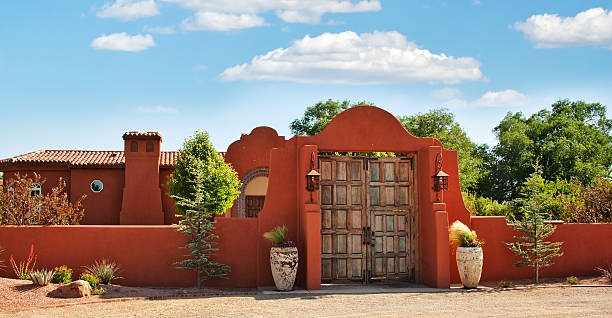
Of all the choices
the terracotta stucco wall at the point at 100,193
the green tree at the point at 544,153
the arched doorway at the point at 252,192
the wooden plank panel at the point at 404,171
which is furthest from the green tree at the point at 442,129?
the wooden plank panel at the point at 404,171

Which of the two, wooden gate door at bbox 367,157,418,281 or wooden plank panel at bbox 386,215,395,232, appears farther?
wooden plank panel at bbox 386,215,395,232

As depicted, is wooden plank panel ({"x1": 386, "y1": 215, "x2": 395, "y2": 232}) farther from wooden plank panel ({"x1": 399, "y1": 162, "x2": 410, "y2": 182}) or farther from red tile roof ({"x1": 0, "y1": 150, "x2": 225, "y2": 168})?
red tile roof ({"x1": 0, "y1": 150, "x2": 225, "y2": 168})

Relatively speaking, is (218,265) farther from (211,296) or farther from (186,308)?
(186,308)

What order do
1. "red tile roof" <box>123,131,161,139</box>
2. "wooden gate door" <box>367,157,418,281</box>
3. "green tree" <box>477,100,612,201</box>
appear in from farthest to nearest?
"green tree" <box>477,100,612,201</box>
"red tile roof" <box>123,131,161,139</box>
"wooden gate door" <box>367,157,418,281</box>

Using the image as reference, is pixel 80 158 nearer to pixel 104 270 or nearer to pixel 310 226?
pixel 104 270

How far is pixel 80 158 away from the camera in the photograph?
24.9 meters

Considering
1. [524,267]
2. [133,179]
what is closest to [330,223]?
[524,267]

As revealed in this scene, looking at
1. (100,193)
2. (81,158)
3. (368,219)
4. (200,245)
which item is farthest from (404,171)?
(81,158)

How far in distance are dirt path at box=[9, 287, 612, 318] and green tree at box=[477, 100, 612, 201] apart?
23540 millimetres

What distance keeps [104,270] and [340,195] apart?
5.02m

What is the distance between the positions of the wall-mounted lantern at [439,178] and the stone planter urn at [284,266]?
3322 millimetres

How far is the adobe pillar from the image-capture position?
23.6 m

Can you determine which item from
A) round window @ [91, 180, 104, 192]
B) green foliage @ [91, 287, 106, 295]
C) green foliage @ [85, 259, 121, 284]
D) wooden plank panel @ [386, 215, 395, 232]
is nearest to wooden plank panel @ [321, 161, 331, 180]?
wooden plank panel @ [386, 215, 395, 232]

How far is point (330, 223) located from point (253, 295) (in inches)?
95.0
